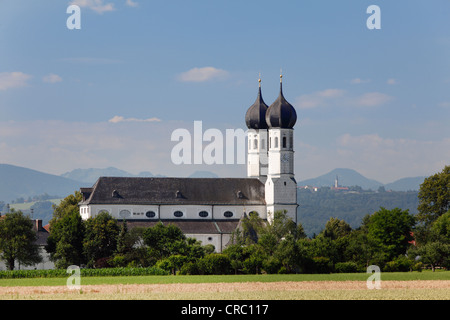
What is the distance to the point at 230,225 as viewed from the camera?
99375 mm

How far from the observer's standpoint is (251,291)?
47.1 m

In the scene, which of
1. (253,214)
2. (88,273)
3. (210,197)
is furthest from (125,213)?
(88,273)

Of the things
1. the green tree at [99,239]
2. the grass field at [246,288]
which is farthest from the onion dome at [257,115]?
the grass field at [246,288]

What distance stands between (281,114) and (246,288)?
164ft

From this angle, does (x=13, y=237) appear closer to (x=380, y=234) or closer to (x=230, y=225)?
(x=230, y=225)

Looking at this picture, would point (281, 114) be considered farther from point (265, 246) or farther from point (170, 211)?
point (265, 246)

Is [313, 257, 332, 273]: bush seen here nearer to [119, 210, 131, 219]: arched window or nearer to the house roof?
the house roof

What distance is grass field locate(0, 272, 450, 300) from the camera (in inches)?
1692

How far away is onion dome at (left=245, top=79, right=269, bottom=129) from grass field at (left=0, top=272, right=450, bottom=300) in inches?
1674

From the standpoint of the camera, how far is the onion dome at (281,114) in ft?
322

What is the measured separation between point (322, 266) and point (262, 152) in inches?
1420

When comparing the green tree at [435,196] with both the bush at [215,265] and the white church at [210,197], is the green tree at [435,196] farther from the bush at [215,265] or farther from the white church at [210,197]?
the bush at [215,265]
